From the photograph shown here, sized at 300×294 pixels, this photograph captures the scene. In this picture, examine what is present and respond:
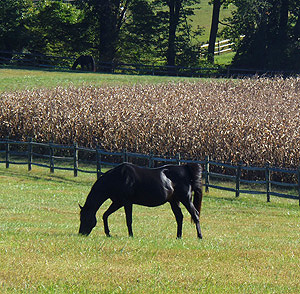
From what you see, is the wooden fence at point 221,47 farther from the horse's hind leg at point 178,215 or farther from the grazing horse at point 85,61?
the horse's hind leg at point 178,215

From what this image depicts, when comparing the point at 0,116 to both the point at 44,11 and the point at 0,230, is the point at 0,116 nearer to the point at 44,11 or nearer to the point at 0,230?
the point at 0,230

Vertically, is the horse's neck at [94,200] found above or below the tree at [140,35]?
below

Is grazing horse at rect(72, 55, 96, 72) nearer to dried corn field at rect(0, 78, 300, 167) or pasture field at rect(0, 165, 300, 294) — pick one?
dried corn field at rect(0, 78, 300, 167)

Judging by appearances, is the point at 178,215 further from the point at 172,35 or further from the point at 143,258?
the point at 172,35

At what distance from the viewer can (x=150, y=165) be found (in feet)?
89.4

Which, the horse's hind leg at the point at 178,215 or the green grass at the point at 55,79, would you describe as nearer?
the horse's hind leg at the point at 178,215

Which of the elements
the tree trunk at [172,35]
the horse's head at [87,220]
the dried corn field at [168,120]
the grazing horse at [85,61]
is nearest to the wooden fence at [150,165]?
the dried corn field at [168,120]

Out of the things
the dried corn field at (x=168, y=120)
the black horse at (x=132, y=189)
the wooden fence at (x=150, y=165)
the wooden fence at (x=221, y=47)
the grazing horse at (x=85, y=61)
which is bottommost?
the wooden fence at (x=150, y=165)

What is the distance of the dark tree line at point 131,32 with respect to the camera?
61.0 meters

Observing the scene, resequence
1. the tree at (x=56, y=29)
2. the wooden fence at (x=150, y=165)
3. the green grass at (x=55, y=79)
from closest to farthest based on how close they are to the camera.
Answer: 1. the wooden fence at (x=150, y=165)
2. the green grass at (x=55, y=79)
3. the tree at (x=56, y=29)

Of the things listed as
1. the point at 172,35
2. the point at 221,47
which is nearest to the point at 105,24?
the point at 172,35

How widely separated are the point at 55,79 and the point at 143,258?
43.6m

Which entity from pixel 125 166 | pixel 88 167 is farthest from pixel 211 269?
pixel 88 167

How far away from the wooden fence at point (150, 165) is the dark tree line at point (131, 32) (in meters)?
29.2
